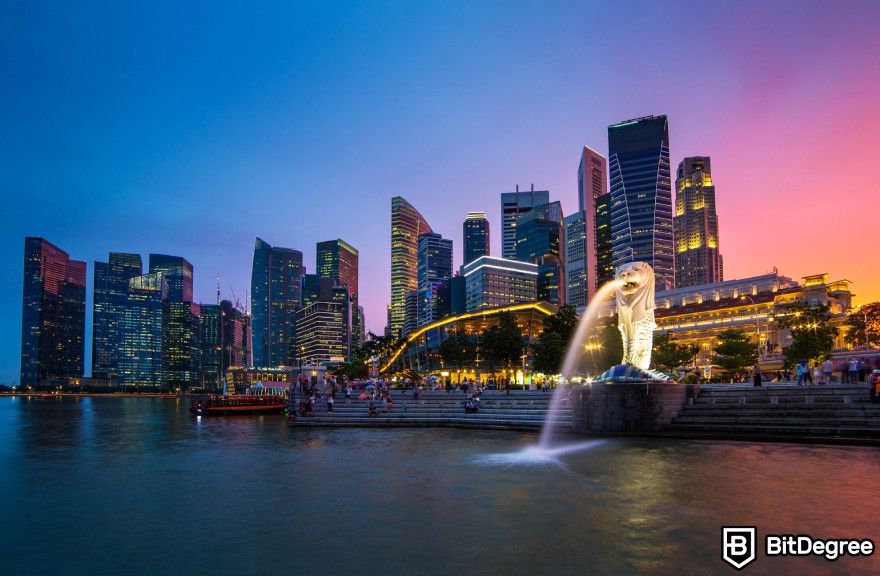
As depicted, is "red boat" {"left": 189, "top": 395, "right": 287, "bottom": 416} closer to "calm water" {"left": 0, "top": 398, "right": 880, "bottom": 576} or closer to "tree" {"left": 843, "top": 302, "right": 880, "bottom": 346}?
"calm water" {"left": 0, "top": 398, "right": 880, "bottom": 576}

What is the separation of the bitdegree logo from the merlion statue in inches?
764

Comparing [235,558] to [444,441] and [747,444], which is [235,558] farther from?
[747,444]

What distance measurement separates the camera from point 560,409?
104 feet

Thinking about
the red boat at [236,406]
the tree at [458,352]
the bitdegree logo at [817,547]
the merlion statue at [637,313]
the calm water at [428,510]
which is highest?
the merlion statue at [637,313]

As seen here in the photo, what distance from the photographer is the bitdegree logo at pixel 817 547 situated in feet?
26.3

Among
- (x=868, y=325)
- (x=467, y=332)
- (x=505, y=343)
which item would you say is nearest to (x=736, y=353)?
(x=868, y=325)

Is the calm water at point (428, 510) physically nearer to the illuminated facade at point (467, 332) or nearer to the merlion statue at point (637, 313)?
the merlion statue at point (637, 313)

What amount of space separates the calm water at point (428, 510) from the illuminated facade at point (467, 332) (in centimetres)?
7750

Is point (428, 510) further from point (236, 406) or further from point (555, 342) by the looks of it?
point (236, 406)

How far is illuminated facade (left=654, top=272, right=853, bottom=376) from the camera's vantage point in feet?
316

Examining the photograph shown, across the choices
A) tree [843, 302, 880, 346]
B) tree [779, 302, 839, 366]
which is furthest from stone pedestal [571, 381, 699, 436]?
tree [843, 302, 880, 346]

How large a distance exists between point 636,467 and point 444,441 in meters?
10.5

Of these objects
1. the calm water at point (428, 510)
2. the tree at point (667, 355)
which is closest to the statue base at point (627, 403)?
the calm water at point (428, 510)

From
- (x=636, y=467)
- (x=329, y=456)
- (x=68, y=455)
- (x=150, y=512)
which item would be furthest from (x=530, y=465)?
(x=68, y=455)
